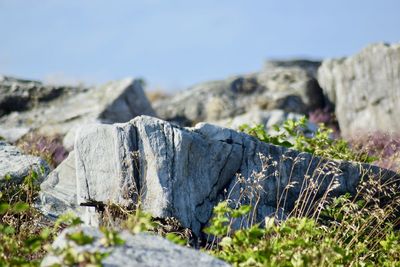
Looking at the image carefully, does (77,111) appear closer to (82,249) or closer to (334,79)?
(334,79)

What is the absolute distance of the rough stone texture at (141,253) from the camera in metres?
5.48

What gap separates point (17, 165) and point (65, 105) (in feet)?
29.6

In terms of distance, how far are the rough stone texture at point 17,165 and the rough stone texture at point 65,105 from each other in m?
5.61

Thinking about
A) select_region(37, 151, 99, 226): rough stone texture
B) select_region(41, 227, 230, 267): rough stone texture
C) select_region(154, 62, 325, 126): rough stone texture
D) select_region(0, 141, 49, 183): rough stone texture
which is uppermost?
select_region(41, 227, 230, 267): rough stone texture

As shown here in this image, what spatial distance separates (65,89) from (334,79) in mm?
8587

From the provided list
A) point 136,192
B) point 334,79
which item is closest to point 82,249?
point 136,192

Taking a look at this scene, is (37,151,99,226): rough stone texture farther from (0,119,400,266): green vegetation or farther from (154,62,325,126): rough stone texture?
(154,62,325,126): rough stone texture

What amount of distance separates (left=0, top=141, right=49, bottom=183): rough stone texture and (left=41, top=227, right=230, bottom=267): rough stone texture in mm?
3836

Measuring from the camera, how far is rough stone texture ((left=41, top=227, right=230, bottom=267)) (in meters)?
5.48

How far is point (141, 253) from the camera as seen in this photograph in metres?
5.61

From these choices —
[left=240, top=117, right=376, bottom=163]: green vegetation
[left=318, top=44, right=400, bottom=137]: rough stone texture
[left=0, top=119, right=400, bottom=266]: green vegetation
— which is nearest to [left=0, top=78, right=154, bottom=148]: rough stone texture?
[left=318, top=44, right=400, bottom=137]: rough stone texture

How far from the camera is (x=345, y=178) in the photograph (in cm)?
992

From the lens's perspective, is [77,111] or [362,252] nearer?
[362,252]

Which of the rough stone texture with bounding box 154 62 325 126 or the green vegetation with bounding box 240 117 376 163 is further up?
the green vegetation with bounding box 240 117 376 163
